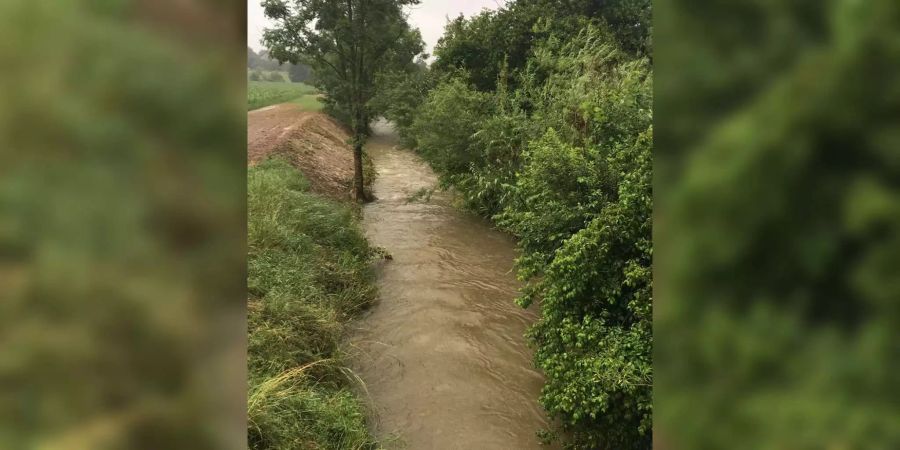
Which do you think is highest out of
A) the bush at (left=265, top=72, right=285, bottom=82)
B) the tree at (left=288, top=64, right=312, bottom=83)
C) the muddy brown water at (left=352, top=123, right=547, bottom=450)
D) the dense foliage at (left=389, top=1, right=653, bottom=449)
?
the tree at (left=288, top=64, right=312, bottom=83)

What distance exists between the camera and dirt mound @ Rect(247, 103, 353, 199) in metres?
11.1

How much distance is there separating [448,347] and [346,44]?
753 centimetres

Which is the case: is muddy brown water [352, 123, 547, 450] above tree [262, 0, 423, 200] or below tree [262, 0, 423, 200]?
below

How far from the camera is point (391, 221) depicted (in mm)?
10531
